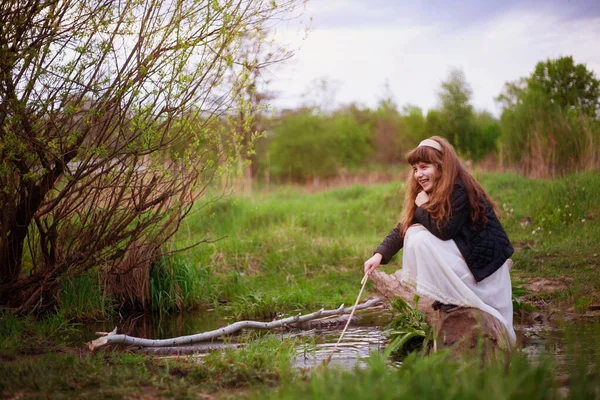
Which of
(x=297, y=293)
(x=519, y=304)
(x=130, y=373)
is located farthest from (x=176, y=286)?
(x=519, y=304)

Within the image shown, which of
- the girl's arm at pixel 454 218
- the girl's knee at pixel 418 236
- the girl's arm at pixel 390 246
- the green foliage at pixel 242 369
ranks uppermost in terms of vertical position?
the girl's arm at pixel 454 218

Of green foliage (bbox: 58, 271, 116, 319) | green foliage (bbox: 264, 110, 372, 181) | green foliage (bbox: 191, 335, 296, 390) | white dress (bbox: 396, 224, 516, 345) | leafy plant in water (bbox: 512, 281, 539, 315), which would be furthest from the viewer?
green foliage (bbox: 264, 110, 372, 181)

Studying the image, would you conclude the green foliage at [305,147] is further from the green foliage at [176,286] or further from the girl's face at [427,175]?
the girl's face at [427,175]

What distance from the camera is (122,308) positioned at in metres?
6.46

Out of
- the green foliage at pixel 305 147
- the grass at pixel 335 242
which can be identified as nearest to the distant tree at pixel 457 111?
the green foliage at pixel 305 147

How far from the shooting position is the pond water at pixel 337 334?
4562 millimetres

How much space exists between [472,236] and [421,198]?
1.51 feet

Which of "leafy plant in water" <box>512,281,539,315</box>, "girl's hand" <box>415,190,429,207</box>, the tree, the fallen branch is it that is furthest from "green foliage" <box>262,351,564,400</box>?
the tree

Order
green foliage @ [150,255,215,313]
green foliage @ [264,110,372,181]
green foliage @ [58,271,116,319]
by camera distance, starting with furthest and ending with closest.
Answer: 1. green foliage @ [264,110,372,181]
2. green foliage @ [150,255,215,313]
3. green foliage @ [58,271,116,319]

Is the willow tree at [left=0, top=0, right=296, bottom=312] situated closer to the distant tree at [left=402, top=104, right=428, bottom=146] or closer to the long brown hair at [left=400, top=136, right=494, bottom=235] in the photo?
the long brown hair at [left=400, top=136, right=494, bottom=235]

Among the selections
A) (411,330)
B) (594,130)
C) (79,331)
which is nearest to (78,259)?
(79,331)

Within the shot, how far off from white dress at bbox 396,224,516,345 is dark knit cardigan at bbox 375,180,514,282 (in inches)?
1.9

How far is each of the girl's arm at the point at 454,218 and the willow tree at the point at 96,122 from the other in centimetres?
202

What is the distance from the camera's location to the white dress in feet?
14.0
